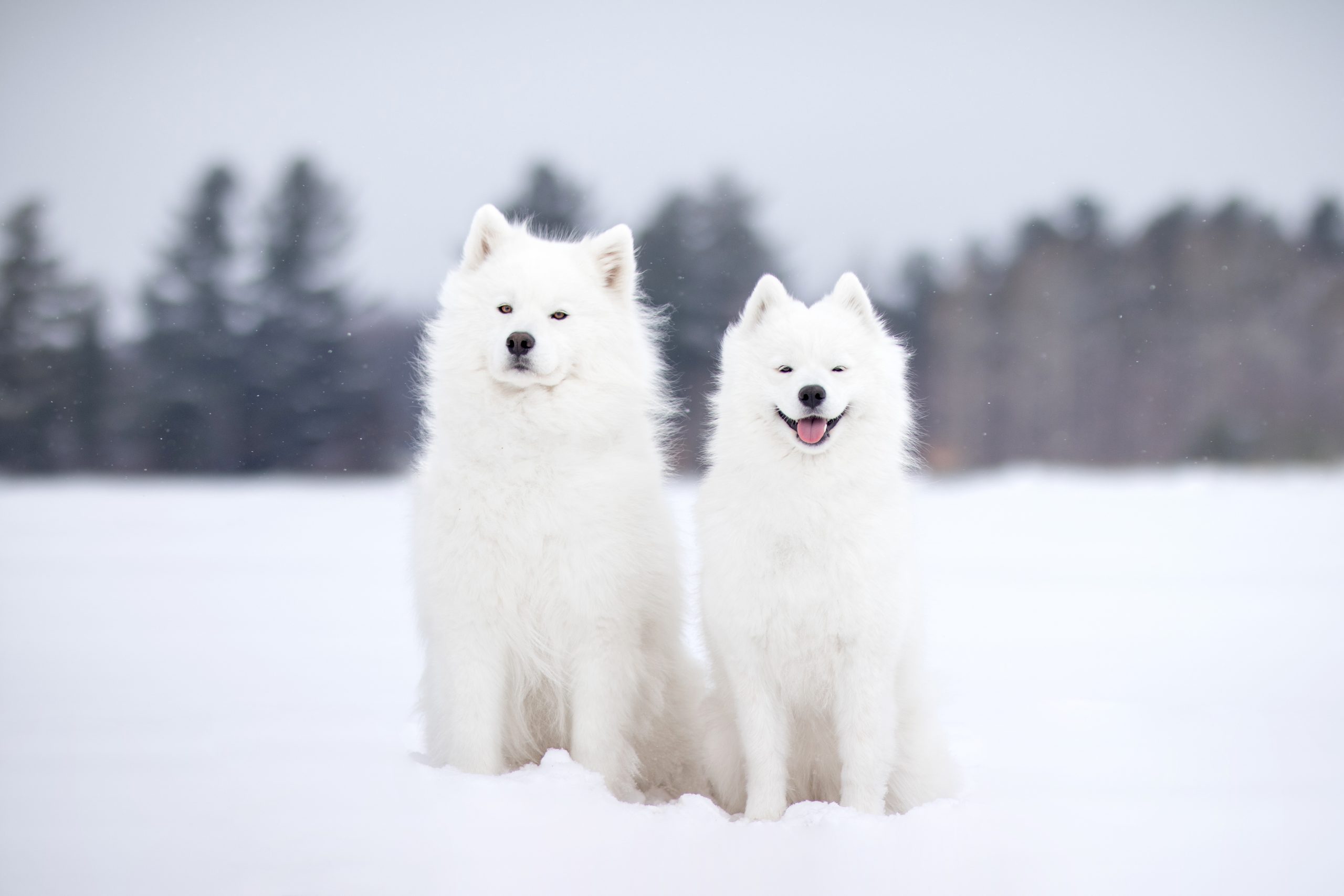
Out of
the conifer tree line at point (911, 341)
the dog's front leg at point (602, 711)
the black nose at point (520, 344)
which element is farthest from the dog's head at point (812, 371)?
the conifer tree line at point (911, 341)

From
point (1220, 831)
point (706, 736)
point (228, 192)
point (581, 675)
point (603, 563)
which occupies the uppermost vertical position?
point (228, 192)

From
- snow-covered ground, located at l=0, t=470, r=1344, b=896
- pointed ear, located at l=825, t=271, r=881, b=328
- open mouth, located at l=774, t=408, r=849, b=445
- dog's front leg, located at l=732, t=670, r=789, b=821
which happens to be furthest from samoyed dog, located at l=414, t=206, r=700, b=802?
pointed ear, located at l=825, t=271, r=881, b=328

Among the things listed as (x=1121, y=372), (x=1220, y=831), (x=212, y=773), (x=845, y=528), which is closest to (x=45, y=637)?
(x=212, y=773)

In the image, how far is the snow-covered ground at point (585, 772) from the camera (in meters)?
3.19

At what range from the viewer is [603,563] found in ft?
12.1

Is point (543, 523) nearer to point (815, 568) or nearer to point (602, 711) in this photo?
point (602, 711)

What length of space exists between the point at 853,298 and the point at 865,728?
1509 mm

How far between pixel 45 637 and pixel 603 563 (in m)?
5.80

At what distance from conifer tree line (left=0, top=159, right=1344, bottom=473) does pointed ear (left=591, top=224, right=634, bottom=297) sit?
39.6ft

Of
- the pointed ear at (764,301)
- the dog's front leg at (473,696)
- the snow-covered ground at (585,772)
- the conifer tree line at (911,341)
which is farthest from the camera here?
the conifer tree line at (911,341)

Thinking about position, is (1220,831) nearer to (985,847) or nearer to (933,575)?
(985,847)

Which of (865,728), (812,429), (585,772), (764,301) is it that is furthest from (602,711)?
(764,301)

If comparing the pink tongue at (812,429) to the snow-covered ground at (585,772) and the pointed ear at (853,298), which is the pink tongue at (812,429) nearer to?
the pointed ear at (853,298)

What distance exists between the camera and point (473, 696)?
3680mm
